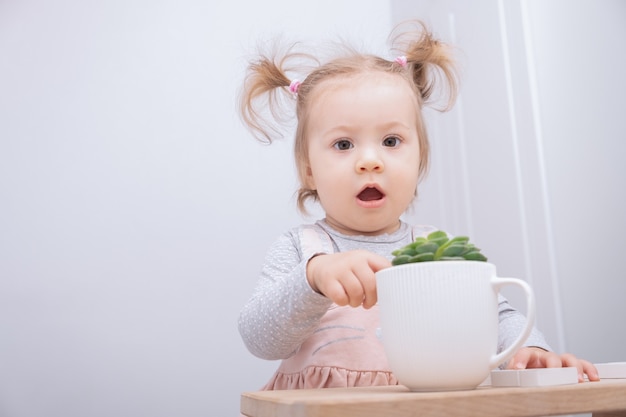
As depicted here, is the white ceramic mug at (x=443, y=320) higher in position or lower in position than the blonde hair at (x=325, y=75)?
lower

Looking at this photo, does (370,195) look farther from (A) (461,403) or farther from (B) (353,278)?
(A) (461,403)

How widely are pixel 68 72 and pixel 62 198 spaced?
297 millimetres

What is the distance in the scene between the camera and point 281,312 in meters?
0.76

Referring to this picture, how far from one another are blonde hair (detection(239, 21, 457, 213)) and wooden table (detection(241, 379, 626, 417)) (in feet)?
2.17

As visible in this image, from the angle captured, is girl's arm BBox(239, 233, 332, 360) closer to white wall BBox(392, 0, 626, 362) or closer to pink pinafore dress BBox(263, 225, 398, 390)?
pink pinafore dress BBox(263, 225, 398, 390)

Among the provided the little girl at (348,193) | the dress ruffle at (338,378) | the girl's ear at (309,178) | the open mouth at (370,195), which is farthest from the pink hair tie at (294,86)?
the dress ruffle at (338,378)

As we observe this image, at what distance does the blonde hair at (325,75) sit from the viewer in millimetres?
1156

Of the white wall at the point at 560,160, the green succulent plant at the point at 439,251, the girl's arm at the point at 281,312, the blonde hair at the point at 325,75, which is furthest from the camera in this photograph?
the white wall at the point at 560,160

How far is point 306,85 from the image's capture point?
3.85ft

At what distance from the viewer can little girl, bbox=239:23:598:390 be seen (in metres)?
0.85

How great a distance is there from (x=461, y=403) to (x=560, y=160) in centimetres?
106

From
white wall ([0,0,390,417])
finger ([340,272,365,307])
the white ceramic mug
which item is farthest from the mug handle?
white wall ([0,0,390,417])

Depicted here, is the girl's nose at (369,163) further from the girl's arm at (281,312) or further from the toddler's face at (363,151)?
the girl's arm at (281,312)

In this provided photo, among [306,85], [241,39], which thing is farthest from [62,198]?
[306,85]
